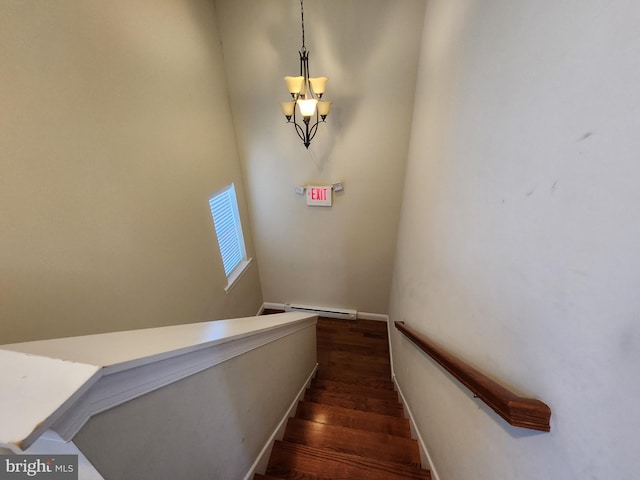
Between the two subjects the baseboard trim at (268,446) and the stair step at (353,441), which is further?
the stair step at (353,441)

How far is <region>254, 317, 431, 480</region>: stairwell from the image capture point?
149 centimetres

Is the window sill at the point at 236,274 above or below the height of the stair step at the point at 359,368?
above

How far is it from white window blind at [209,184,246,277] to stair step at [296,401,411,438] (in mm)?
1518

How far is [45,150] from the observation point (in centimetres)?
111

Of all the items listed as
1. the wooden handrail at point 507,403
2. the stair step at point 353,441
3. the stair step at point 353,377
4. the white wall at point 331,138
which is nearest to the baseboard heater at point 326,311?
the white wall at point 331,138

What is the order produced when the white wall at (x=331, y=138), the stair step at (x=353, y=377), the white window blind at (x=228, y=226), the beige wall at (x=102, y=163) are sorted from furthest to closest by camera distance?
the stair step at (x=353, y=377) < the white window blind at (x=228, y=226) < the white wall at (x=331, y=138) < the beige wall at (x=102, y=163)

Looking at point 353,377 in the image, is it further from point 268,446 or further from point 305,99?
point 305,99

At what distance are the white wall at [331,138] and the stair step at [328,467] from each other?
2050 mm

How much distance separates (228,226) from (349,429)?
2.20m

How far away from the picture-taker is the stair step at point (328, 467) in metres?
1.45

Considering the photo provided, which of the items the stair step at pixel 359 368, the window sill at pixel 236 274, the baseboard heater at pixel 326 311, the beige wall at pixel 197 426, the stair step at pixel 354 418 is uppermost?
the beige wall at pixel 197 426

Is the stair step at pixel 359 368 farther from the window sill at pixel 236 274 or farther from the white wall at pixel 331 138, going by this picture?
the window sill at pixel 236 274

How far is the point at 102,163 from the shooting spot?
1358 millimetres

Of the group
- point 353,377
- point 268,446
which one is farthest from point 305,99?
point 353,377
